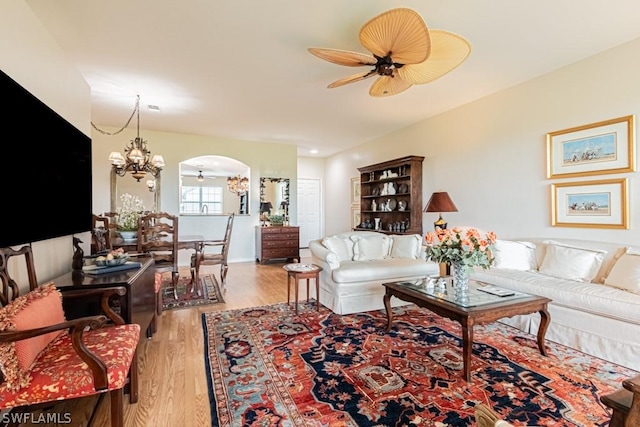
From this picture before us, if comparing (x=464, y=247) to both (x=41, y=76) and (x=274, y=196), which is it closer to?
(x=41, y=76)

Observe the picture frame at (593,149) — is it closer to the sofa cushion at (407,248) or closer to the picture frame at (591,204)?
the picture frame at (591,204)

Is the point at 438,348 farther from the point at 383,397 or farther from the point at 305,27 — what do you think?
the point at 305,27

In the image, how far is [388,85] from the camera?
9.64 feet

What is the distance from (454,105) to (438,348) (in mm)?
3567

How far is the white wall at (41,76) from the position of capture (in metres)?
1.98

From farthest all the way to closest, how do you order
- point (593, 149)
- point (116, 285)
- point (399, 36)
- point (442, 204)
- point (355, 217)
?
point (355, 217) → point (442, 204) → point (593, 149) → point (399, 36) → point (116, 285)

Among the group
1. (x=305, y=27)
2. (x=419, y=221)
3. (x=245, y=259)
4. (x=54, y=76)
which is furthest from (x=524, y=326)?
(x=245, y=259)

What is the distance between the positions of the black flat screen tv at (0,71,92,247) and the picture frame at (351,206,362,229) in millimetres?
5417

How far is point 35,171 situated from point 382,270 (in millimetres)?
3200

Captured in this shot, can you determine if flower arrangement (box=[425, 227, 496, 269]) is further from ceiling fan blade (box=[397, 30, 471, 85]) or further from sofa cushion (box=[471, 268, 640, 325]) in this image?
ceiling fan blade (box=[397, 30, 471, 85])

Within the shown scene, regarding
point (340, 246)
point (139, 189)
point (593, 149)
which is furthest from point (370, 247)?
point (139, 189)

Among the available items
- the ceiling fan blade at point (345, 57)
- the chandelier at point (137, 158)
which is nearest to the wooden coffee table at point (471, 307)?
the ceiling fan blade at point (345, 57)

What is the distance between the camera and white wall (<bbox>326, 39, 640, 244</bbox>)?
9.84 feet

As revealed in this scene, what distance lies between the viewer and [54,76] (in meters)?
2.69
